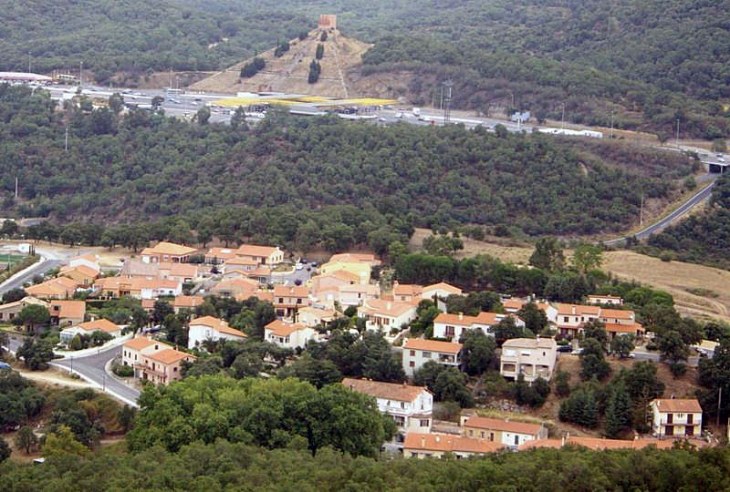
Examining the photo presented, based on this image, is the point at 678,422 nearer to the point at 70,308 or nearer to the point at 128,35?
the point at 70,308

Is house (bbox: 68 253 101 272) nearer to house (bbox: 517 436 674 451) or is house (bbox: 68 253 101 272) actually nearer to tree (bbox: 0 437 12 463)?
tree (bbox: 0 437 12 463)

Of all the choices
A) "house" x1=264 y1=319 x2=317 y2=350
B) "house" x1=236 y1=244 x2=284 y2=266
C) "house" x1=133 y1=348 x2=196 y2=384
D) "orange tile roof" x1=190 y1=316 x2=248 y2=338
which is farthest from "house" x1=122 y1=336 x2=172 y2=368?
"house" x1=236 y1=244 x2=284 y2=266

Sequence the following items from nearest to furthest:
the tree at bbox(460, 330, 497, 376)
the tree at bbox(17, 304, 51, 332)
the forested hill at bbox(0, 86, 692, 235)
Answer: the tree at bbox(460, 330, 497, 376)
the tree at bbox(17, 304, 51, 332)
the forested hill at bbox(0, 86, 692, 235)

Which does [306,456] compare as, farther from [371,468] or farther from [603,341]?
[603,341]

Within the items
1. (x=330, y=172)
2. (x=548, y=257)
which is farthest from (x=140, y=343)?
(x=330, y=172)

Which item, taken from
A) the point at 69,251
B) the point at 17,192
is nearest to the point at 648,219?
the point at 69,251

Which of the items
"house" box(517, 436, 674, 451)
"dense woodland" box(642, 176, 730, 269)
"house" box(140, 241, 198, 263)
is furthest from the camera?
"dense woodland" box(642, 176, 730, 269)
